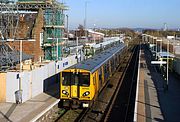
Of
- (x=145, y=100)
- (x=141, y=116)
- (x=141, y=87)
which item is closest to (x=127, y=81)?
(x=141, y=87)

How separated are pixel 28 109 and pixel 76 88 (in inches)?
111

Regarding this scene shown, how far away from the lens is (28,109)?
59.8 feet

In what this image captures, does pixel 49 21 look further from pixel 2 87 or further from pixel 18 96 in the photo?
pixel 18 96

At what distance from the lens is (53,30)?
136ft

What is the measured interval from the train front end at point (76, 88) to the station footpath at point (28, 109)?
97 cm

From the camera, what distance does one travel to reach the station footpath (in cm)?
1627

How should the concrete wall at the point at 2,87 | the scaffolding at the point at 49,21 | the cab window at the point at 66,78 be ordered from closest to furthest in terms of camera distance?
1. the cab window at the point at 66,78
2. the concrete wall at the point at 2,87
3. the scaffolding at the point at 49,21

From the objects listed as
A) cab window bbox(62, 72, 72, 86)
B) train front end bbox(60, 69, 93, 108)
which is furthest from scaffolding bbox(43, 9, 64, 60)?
train front end bbox(60, 69, 93, 108)

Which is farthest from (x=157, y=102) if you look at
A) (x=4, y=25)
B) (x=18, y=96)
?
(x=4, y=25)

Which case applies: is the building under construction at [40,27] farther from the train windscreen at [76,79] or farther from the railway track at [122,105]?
the train windscreen at [76,79]

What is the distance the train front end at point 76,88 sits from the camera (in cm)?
1866

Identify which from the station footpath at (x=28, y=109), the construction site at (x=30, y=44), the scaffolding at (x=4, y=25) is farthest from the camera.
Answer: the scaffolding at (x=4, y=25)

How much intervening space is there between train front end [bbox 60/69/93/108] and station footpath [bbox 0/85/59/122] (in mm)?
971

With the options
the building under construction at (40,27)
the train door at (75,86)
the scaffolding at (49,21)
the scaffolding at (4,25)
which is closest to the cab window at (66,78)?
the train door at (75,86)
